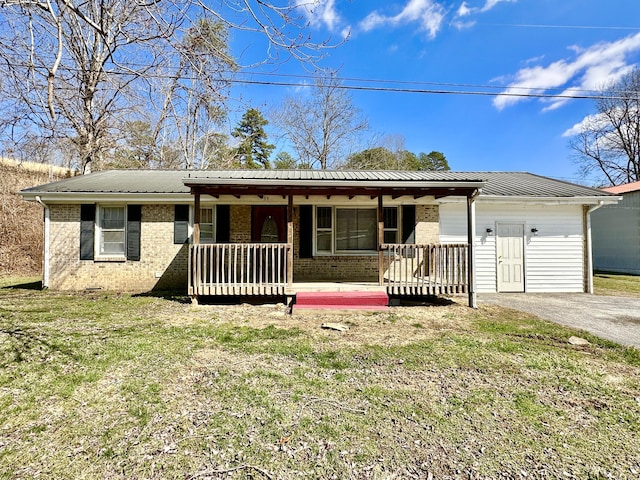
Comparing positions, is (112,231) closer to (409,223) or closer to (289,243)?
Answer: (289,243)

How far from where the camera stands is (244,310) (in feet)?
21.9

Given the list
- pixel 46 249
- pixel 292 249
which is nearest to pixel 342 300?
pixel 292 249

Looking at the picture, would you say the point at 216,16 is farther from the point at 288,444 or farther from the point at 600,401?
the point at 600,401

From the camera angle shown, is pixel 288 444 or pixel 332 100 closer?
pixel 288 444

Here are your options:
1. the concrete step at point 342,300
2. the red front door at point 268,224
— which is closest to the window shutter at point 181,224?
the red front door at point 268,224

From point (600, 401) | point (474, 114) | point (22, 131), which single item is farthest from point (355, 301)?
point (474, 114)

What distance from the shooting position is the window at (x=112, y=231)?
9164 millimetres

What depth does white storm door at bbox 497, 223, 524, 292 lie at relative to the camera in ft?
30.0

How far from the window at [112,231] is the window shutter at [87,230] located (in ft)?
0.60

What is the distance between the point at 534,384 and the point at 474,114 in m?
20.5

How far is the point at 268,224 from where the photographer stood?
9414 mm

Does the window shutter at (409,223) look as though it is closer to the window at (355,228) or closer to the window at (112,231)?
the window at (355,228)

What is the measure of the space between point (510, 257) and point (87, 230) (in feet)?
40.3

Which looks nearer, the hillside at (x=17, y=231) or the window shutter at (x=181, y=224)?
the window shutter at (x=181, y=224)
